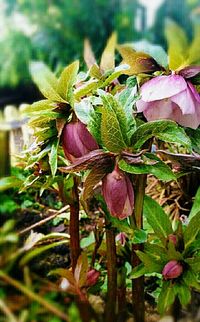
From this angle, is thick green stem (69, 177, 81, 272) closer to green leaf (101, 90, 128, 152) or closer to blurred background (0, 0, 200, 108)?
green leaf (101, 90, 128, 152)

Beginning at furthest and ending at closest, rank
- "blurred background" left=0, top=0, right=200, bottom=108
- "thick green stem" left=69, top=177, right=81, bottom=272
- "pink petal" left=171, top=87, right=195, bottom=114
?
"blurred background" left=0, top=0, right=200, bottom=108
"thick green stem" left=69, top=177, right=81, bottom=272
"pink petal" left=171, top=87, right=195, bottom=114

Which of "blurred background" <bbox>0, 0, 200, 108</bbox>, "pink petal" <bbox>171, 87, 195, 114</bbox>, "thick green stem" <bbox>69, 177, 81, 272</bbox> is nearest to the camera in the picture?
"pink petal" <bbox>171, 87, 195, 114</bbox>

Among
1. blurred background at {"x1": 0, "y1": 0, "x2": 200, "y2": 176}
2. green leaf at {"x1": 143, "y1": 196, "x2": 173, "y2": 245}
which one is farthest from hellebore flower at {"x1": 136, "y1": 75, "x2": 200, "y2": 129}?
blurred background at {"x1": 0, "y1": 0, "x2": 200, "y2": 176}

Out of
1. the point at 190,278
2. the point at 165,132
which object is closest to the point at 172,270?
the point at 190,278

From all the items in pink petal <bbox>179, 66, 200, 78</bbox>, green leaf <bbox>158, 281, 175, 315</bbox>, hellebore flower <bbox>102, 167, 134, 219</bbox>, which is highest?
pink petal <bbox>179, 66, 200, 78</bbox>

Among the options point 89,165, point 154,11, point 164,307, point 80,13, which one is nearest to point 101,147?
point 89,165

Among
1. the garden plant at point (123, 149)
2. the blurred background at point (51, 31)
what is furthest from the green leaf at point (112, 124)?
the blurred background at point (51, 31)

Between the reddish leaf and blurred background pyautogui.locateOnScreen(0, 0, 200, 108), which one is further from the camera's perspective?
blurred background pyautogui.locateOnScreen(0, 0, 200, 108)
